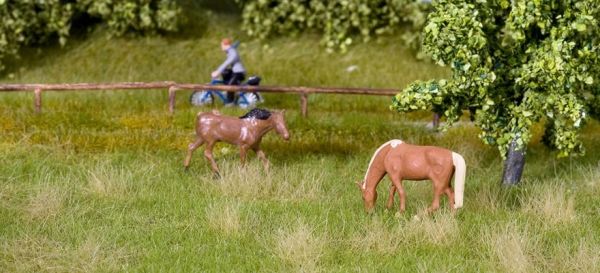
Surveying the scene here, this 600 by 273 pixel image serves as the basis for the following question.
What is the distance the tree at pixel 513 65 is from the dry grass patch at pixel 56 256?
4418mm

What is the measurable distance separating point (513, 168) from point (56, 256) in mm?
7066

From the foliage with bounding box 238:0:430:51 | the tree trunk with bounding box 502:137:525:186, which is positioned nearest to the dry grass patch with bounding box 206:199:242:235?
the tree trunk with bounding box 502:137:525:186

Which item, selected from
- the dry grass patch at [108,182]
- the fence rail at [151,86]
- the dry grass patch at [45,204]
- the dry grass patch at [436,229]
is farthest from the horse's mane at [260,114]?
the dry grass patch at [436,229]

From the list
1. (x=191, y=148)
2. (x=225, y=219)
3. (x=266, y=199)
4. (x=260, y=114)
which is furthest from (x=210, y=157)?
(x=225, y=219)

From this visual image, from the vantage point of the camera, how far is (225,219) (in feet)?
35.7

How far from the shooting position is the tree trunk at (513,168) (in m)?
13.2

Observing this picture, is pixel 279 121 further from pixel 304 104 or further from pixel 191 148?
pixel 304 104

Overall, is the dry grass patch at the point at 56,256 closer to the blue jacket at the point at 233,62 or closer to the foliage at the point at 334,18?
the blue jacket at the point at 233,62

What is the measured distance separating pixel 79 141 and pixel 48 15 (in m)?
6.88

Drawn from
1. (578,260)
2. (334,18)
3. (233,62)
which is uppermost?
(578,260)

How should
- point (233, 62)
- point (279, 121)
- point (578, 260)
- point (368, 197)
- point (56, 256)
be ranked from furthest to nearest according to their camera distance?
1. point (233, 62)
2. point (279, 121)
3. point (368, 197)
4. point (56, 256)
5. point (578, 260)

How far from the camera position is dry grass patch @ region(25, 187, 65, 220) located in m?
11.3

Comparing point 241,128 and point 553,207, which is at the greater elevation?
point 241,128

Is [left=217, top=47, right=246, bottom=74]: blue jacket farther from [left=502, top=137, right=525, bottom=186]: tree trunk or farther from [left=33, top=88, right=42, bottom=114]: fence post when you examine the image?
[left=502, top=137, right=525, bottom=186]: tree trunk
